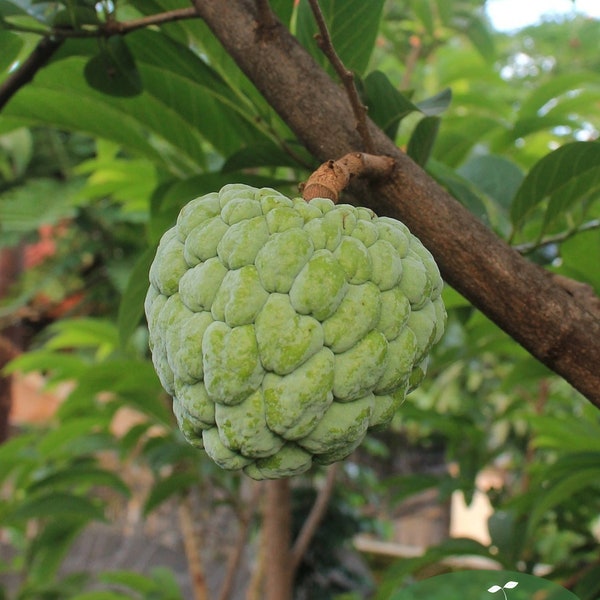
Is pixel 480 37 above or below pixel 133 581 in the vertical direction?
above

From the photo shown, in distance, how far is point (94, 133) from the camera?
1353 millimetres

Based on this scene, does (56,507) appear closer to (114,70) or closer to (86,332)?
(86,332)

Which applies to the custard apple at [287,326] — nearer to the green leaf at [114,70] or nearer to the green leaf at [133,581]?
the green leaf at [114,70]

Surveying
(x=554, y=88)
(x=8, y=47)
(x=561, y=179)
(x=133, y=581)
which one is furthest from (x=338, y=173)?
(x=133, y=581)

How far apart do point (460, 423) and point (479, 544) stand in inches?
21.9

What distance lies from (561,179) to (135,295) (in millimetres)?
675

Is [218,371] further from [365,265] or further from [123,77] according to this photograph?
[123,77]

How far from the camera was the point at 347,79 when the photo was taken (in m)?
0.81

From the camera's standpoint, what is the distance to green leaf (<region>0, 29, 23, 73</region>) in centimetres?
107

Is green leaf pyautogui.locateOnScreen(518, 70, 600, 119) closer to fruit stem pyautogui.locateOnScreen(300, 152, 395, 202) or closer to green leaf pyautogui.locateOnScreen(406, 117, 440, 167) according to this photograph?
green leaf pyautogui.locateOnScreen(406, 117, 440, 167)

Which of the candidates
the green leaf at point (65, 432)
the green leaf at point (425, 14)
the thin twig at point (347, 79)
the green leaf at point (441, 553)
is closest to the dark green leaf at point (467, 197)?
the thin twig at point (347, 79)

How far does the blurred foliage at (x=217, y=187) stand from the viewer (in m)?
1.11

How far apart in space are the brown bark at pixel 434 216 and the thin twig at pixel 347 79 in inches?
0.9

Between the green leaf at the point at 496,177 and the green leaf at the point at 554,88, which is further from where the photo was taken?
the green leaf at the point at 554,88
